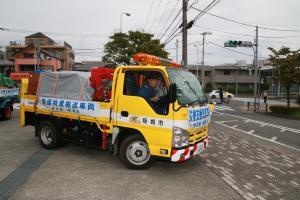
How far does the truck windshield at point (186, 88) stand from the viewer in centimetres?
604

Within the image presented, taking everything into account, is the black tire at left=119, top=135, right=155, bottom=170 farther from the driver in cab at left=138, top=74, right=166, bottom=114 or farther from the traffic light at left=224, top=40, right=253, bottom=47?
the traffic light at left=224, top=40, right=253, bottom=47

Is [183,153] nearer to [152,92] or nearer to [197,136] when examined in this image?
[197,136]

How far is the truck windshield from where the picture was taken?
604 centimetres

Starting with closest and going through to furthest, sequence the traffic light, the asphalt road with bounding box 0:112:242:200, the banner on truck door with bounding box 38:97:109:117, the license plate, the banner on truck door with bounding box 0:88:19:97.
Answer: the asphalt road with bounding box 0:112:242:200, the license plate, the banner on truck door with bounding box 38:97:109:117, the banner on truck door with bounding box 0:88:19:97, the traffic light

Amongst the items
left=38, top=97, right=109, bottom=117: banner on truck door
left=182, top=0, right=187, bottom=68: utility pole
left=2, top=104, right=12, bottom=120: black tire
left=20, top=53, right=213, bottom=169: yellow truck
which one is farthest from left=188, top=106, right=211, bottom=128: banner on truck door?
left=2, top=104, right=12, bottom=120: black tire

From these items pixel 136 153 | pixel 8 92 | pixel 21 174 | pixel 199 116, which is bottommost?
pixel 21 174

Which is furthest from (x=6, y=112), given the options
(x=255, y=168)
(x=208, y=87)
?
(x=208, y=87)

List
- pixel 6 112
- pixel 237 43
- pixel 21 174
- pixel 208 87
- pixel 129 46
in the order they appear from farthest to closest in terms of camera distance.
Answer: pixel 208 87 < pixel 129 46 < pixel 237 43 < pixel 6 112 < pixel 21 174

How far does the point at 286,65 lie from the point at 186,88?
17760 millimetres

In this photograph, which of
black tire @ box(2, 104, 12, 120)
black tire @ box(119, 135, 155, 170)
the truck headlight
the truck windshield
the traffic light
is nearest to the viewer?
the truck headlight

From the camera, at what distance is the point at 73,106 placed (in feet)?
24.0

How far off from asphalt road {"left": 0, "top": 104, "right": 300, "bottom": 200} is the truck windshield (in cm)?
164

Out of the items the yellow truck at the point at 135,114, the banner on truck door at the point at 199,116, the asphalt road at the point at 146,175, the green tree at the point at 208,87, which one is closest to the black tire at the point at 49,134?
the yellow truck at the point at 135,114

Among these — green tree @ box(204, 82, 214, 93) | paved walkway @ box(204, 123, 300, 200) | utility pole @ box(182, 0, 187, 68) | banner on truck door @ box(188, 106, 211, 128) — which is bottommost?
paved walkway @ box(204, 123, 300, 200)
